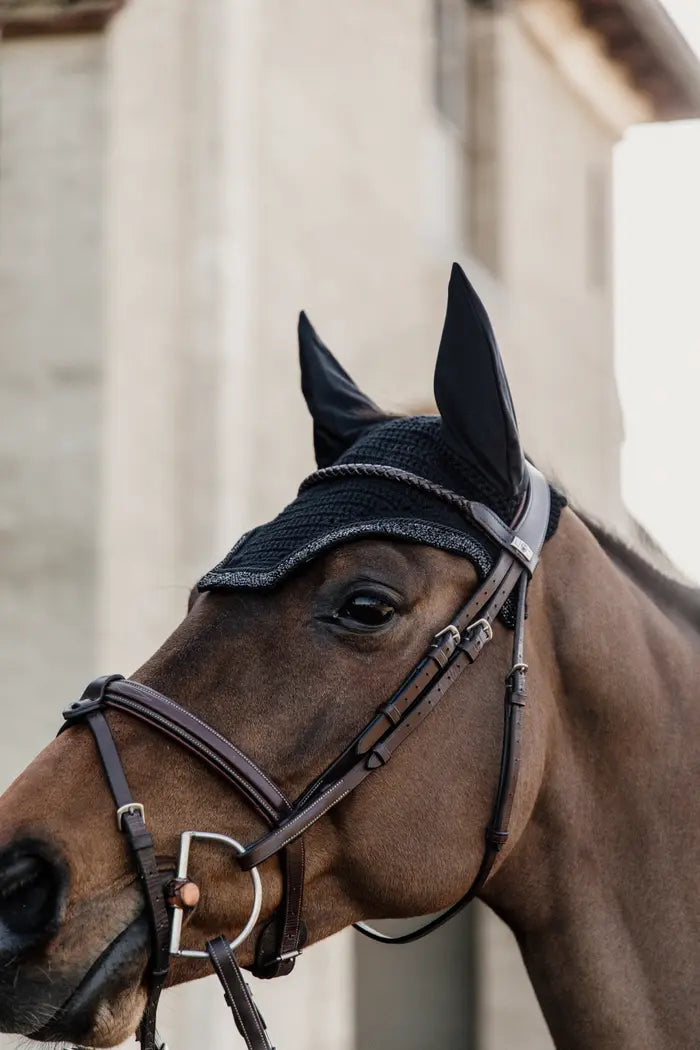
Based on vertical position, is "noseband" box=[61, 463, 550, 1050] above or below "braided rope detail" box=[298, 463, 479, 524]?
below

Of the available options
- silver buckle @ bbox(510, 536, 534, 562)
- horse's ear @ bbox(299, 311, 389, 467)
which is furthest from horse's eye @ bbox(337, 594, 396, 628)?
horse's ear @ bbox(299, 311, 389, 467)

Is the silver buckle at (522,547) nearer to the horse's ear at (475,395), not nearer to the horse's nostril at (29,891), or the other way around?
the horse's ear at (475,395)

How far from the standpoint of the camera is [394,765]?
198cm

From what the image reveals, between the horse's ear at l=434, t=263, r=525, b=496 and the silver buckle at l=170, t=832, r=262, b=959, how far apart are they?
699 millimetres

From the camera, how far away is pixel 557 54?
31.9 feet

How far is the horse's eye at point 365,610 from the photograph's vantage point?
6.53 feet

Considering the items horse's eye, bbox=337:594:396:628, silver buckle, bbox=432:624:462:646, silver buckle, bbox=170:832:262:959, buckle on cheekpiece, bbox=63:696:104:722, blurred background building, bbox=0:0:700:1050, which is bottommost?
silver buckle, bbox=170:832:262:959

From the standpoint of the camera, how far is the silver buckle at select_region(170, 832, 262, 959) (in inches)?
71.2

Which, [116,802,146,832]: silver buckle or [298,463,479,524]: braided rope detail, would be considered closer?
[116,802,146,832]: silver buckle

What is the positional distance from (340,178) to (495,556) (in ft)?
15.9

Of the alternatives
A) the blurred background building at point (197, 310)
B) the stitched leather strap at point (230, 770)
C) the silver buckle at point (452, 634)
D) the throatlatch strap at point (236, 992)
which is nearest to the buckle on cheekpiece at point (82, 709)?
the stitched leather strap at point (230, 770)

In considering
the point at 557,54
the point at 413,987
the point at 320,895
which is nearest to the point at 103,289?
the point at 320,895

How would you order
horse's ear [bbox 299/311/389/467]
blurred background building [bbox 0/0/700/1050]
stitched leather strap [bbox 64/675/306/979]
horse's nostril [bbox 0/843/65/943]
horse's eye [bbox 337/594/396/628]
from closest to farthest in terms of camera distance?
horse's nostril [bbox 0/843/65/943] < stitched leather strap [bbox 64/675/306/979] < horse's eye [bbox 337/594/396/628] < horse's ear [bbox 299/311/389/467] < blurred background building [bbox 0/0/700/1050]

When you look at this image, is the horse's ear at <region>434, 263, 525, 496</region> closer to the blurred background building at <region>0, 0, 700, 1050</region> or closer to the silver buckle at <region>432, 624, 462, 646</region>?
the silver buckle at <region>432, 624, 462, 646</region>
